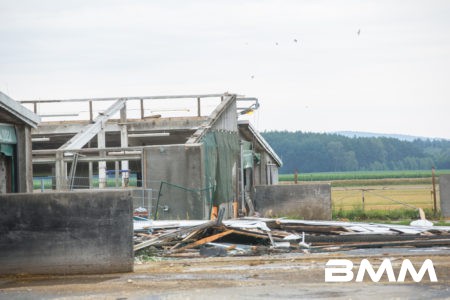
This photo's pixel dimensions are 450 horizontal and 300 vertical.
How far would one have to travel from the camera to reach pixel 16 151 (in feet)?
67.8

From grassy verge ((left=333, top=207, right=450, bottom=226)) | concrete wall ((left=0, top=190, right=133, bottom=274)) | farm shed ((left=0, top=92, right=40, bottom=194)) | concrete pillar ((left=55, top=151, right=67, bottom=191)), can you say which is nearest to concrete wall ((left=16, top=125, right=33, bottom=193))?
farm shed ((left=0, top=92, right=40, bottom=194))

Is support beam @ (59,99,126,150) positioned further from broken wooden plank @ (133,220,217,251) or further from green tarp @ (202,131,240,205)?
broken wooden plank @ (133,220,217,251)

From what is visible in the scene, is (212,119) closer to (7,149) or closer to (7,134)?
(7,149)

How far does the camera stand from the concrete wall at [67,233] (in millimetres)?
16656

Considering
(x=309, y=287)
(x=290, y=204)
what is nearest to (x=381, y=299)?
→ (x=309, y=287)

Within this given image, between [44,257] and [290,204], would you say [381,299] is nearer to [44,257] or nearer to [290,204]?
[44,257]

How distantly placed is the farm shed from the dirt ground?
13.4 ft

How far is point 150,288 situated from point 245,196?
25880mm

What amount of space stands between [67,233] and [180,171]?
14.0 meters

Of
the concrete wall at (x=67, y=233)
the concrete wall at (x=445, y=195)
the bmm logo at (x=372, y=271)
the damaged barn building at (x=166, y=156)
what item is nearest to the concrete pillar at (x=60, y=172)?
the damaged barn building at (x=166, y=156)

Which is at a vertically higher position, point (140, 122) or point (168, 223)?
point (140, 122)

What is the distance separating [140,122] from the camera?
126 ft

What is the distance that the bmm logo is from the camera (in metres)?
15.0

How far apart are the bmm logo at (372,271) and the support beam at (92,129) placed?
17.3 m
